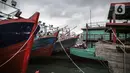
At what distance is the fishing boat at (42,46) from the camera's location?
1487cm

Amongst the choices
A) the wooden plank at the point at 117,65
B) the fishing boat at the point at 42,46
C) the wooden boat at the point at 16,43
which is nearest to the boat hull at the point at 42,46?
the fishing boat at the point at 42,46

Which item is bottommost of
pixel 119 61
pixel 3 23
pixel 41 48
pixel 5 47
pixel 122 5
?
pixel 41 48

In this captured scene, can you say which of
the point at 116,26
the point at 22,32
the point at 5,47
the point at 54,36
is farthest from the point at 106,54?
the point at 54,36

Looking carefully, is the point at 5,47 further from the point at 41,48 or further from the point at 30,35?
the point at 41,48

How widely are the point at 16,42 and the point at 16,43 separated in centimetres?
6

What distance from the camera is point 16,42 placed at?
25.1 feet

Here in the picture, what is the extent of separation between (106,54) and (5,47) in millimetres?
5462

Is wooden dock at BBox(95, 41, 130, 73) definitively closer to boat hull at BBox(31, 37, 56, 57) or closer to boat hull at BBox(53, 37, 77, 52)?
boat hull at BBox(31, 37, 56, 57)

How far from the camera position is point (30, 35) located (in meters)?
7.81

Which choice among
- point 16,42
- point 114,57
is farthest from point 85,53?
point 16,42

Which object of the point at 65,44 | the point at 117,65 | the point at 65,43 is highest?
the point at 117,65

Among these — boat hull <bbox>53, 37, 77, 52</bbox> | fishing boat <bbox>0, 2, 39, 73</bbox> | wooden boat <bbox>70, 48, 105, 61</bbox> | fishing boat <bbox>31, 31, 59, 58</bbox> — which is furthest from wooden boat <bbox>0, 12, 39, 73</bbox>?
boat hull <bbox>53, 37, 77, 52</bbox>

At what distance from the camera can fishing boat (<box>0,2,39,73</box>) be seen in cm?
738

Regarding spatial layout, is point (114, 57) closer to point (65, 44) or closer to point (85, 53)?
point (85, 53)
